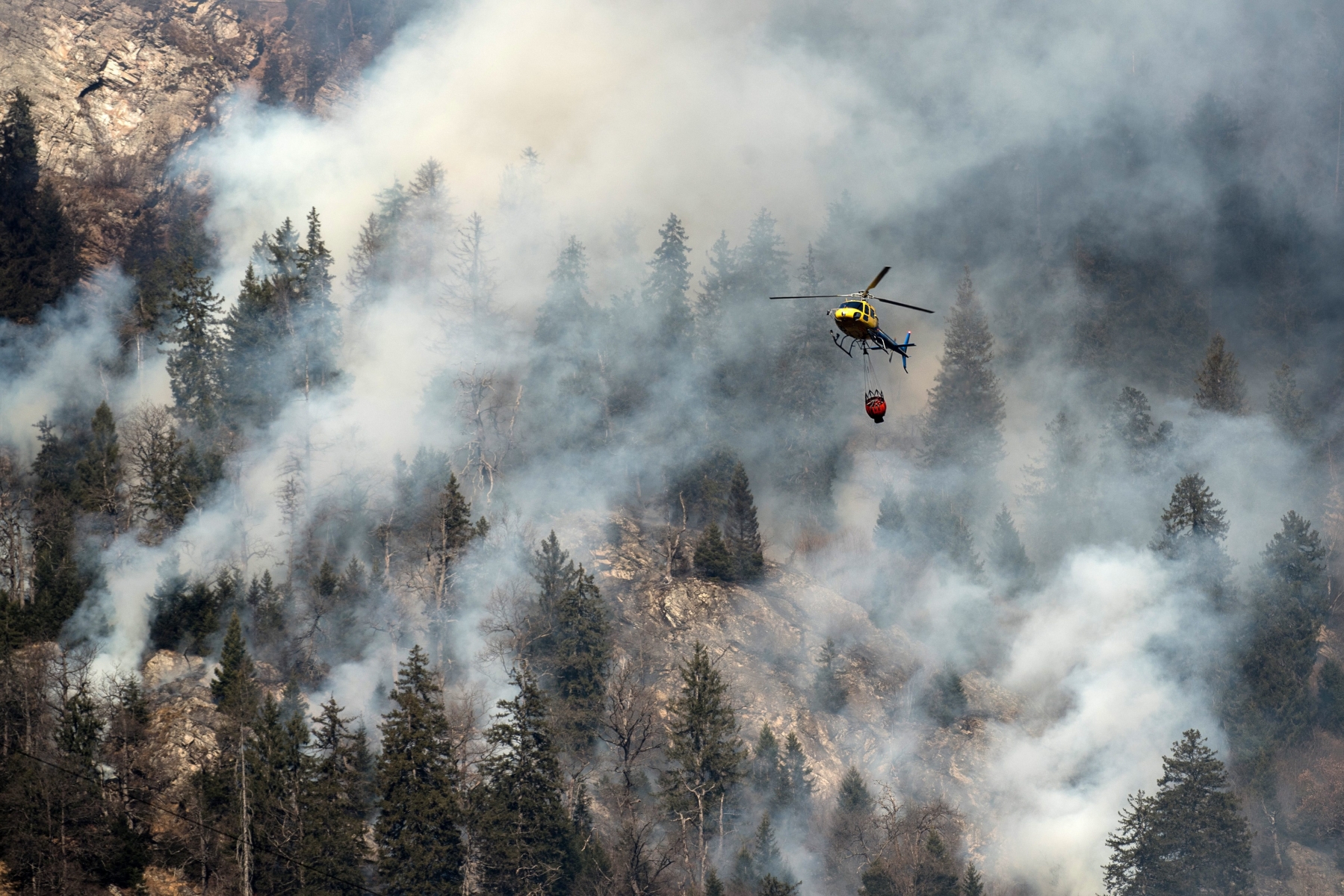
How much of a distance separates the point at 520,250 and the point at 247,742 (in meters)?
47.0

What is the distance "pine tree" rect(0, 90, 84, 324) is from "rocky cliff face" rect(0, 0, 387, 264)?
5.94 meters

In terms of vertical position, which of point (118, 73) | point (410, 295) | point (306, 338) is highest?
point (118, 73)

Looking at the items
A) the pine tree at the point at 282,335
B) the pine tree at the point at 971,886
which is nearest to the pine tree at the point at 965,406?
the pine tree at the point at 971,886

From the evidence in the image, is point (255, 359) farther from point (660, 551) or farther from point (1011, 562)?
point (1011, 562)

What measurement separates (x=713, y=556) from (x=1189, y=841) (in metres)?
26.4

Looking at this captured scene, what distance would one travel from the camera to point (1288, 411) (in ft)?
261

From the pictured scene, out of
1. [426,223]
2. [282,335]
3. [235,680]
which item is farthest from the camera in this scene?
[426,223]

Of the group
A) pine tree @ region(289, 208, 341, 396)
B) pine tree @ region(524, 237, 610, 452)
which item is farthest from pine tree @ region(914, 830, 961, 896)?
pine tree @ region(289, 208, 341, 396)

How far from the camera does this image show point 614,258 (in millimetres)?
94000

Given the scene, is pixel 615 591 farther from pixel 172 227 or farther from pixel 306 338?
pixel 172 227

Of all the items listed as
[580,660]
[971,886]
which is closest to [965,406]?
[580,660]

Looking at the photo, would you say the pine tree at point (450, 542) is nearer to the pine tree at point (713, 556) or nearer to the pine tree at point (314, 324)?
the pine tree at point (713, 556)

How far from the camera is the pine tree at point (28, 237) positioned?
7544 centimetres

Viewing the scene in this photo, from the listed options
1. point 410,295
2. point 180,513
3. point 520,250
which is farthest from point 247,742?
point 520,250
